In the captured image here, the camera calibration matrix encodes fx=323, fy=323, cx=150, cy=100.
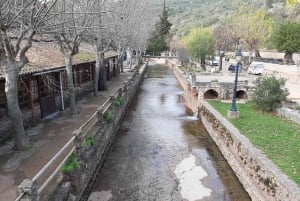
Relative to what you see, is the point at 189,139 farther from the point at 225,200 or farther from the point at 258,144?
the point at 225,200

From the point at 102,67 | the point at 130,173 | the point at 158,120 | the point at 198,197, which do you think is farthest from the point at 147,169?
the point at 102,67

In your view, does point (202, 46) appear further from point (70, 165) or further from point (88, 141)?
point (70, 165)

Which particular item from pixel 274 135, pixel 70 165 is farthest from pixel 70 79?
pixel 274 135

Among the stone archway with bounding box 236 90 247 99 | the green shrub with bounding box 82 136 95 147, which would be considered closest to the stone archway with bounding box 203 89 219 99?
the stone archway with bounding box 236 90 247 99

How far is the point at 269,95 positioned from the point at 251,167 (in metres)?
9.36

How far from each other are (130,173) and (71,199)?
12.4ft

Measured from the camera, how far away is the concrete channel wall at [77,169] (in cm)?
750

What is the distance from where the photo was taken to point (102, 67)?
2656 cm

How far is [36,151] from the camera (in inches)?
455

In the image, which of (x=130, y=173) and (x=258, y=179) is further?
(x=130, y=173)

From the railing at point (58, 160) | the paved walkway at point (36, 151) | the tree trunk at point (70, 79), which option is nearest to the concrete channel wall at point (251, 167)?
the railing at point (58, 160)

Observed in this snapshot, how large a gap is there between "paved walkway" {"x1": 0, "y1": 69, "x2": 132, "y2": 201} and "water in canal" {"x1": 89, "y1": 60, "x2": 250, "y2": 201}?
2111 mm

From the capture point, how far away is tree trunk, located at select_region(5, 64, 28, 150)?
10530mm

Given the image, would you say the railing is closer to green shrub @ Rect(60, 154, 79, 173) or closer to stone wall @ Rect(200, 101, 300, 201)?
Answer: green shrub @ Rect(60, 154, 79, 173)
